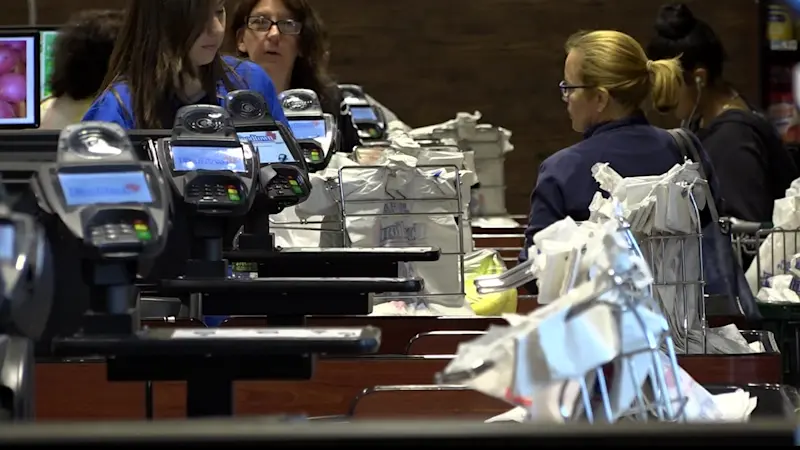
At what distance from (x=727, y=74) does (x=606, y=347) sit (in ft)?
22.3

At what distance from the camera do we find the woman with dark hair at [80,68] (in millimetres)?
4785

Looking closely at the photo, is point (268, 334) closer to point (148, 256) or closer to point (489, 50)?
point (148, 256)

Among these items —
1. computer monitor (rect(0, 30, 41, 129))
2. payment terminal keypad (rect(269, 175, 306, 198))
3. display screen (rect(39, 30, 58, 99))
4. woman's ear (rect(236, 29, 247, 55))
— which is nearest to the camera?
payment terminal keypad (rect(269, 175, 306, 198))

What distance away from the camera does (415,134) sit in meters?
6.09

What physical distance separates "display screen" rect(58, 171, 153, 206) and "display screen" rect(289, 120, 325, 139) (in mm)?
1942

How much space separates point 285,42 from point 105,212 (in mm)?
2798

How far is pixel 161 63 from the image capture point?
10.6ft

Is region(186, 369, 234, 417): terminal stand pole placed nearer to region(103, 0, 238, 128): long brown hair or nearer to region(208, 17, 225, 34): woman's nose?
region(103, 0, 238, 128): long brown hair

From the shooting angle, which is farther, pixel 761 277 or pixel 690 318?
pixel 761 277

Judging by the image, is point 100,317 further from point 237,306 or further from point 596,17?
point 596,17

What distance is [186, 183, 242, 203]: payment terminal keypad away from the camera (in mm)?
2596

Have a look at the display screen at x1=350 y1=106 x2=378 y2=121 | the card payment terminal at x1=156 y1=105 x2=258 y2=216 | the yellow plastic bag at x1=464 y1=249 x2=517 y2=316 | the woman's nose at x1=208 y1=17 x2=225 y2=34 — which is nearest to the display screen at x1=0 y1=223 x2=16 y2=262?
the card payment terminal at x1=156 y1=105 x2=258 y2=216

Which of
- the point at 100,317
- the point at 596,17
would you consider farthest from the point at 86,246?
the point at 596,17

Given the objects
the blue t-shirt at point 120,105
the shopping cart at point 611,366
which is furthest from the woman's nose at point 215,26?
the shopping cart at point 611,366
